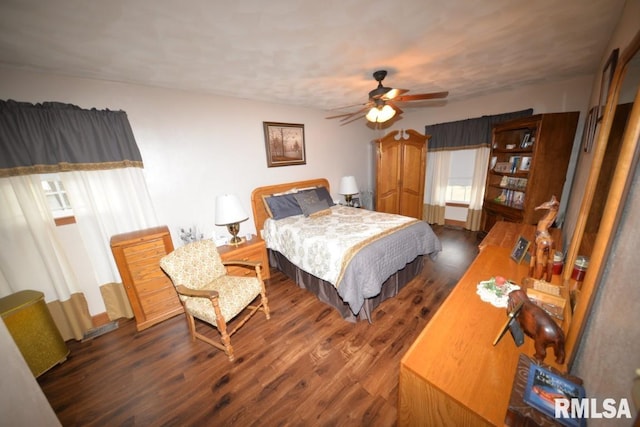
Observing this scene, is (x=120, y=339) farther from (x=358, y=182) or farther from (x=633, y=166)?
(x=358, y=182)

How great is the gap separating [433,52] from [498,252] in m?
1.86

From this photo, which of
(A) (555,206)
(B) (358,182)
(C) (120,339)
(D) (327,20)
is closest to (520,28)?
(A) (555,206)

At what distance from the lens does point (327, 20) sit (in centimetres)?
143

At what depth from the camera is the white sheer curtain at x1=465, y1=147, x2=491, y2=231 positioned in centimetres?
400

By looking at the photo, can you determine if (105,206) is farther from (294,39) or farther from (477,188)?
(477,188)

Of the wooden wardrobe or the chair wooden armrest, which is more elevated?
the wooden wardrobe

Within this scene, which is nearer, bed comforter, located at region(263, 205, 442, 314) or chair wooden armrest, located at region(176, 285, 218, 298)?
chair wooden armrest, located at region(176, 285, 218, 298)

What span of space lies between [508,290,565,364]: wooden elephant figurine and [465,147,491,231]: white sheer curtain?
3899 millimetres

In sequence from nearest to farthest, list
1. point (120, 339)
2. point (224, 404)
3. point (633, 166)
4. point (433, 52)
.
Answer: point (633, 166) < point (224, 404) < point (433, 52) < point (120, 339)

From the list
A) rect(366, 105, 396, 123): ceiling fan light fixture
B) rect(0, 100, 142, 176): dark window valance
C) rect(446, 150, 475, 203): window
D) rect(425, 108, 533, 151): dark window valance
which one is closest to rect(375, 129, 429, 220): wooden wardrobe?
rect(425, 108, 533, 151): dark window valance

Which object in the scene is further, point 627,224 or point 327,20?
point 327,20

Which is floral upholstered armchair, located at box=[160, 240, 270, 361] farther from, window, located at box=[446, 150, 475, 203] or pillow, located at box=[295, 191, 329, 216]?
window, located at box=[446, 150, 475, 203]

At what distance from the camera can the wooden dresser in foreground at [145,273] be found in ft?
6.97

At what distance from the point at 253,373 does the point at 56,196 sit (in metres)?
2.60
